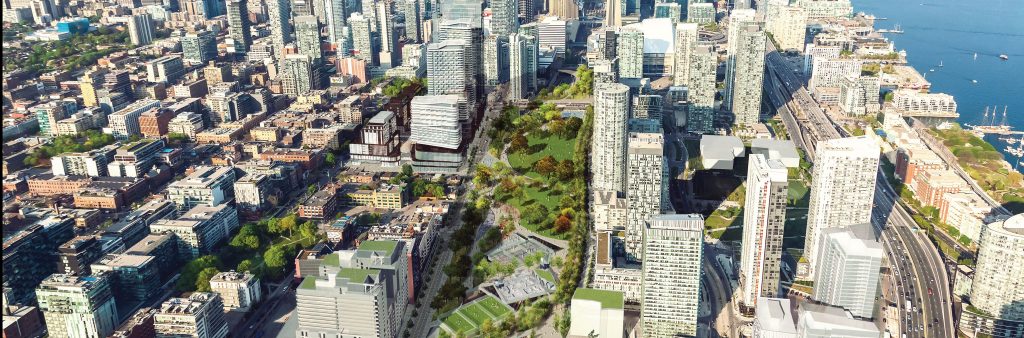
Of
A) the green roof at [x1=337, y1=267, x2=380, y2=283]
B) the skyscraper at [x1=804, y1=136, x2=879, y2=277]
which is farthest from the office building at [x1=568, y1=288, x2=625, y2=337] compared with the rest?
the skyscraper at [x1=804, y1=136, x2=879, y2=277]

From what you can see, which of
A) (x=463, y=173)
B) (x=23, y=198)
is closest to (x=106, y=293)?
(x=23, y=198)

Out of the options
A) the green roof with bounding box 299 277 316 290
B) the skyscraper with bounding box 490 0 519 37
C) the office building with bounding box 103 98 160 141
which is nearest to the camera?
the green roof with bounding box 299 277 316 290

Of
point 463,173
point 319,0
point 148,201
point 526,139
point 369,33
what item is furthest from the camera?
point 319,0

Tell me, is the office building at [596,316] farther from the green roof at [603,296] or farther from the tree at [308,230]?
the tree at [308,230]

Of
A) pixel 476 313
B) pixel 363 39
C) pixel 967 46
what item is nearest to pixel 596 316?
pixel 476 313

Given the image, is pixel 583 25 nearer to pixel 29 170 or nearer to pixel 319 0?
pixel 319 0

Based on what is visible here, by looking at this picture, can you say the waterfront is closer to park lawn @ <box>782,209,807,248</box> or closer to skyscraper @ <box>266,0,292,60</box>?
park lawn @ <box>782,209,807,248</box>
